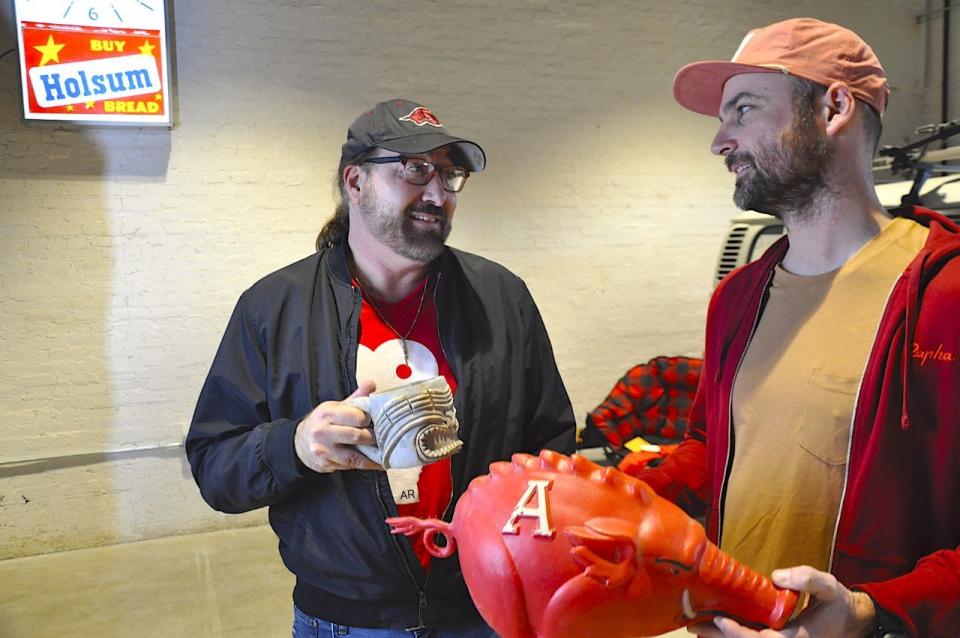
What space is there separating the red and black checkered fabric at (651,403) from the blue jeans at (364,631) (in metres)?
3.67

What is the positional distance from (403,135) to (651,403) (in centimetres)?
405

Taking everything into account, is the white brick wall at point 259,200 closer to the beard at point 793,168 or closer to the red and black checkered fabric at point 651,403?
the red and black checkered fabric at point 651,403

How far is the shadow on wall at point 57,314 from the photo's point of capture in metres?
4.10

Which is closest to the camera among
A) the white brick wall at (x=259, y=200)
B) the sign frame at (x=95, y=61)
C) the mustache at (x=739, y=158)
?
the mustache at (x=739, y=158)

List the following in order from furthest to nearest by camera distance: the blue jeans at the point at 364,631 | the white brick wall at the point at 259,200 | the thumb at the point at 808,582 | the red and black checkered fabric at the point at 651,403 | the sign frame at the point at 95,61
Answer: the red and black checkered fabric at the point at 651,403, the white brick wall at the point at 259,200, the sign frame at the point at 95,61, the blue jeans at the point at 364,631, the thumb at the point at 808,582

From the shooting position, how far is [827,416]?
124 cm

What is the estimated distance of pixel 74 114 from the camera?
13.4ft

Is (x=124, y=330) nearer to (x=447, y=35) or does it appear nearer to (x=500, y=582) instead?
(x=447, y=35)

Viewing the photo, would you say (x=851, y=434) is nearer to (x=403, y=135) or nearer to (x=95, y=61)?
(x=403, y=135)

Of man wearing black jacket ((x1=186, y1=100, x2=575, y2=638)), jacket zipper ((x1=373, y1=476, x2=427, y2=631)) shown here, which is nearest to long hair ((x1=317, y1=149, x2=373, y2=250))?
man wearing black jacket ((x1=186, y1=100, x2=575, y2=638))

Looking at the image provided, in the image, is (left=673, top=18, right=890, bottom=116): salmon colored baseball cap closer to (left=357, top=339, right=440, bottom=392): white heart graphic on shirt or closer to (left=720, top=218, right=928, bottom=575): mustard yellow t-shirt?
(left=720, top=218, right=928, bottom=575): mustard yellow t-shirt

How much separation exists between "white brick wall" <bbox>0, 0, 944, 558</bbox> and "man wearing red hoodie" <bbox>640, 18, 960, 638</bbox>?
3499mm

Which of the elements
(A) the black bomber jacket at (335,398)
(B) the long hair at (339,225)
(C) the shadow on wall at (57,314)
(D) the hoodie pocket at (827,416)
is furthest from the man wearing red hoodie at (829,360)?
(C) the shadow on wall at (57,314)

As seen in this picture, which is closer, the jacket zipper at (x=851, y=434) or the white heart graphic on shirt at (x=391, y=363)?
the jacket zipper at (x=851, y=434)
